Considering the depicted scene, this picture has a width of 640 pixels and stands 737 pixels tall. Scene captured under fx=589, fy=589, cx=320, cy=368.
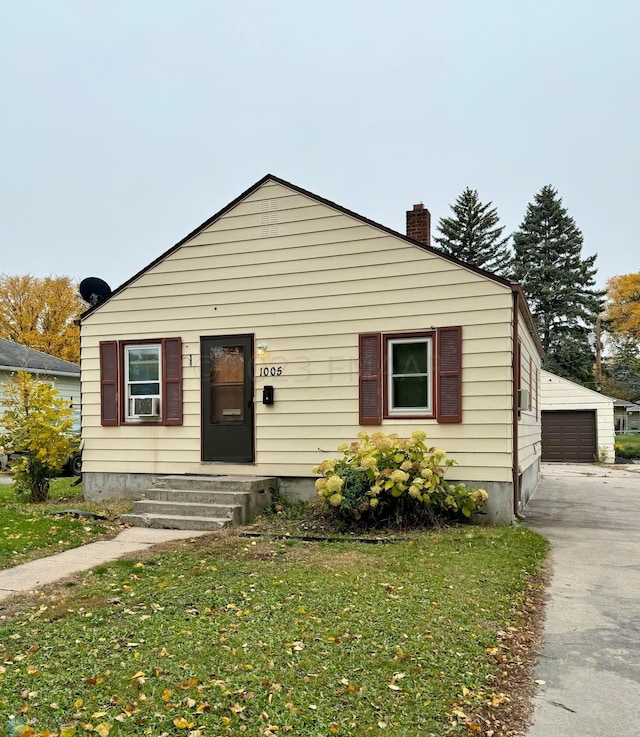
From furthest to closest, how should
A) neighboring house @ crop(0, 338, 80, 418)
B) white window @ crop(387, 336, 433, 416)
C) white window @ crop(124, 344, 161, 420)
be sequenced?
neighboring house @ crop(0, 338, 80, 418), white window @ crop(124, 344, 161, 420), white window @ crop(387, 336, 433, 416)

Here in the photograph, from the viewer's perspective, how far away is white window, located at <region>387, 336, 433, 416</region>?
8164 mm

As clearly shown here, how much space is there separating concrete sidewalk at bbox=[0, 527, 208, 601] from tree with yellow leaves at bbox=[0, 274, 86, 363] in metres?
26.4

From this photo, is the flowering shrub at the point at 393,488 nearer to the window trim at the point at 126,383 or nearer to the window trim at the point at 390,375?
the window trim at the point at 390,375

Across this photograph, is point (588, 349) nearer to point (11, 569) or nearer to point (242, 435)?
point (242, 435)

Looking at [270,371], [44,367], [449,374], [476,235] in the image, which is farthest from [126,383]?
[476,235]

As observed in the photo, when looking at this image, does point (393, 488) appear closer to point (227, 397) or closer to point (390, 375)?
point (390, 375)

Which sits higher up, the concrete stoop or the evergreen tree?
the evergreen tree

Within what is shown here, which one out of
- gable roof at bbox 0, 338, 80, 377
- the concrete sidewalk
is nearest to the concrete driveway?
the concrete sidewalk

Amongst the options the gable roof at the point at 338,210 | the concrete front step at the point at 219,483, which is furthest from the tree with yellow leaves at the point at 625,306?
the concrete front step at the point at 219,483

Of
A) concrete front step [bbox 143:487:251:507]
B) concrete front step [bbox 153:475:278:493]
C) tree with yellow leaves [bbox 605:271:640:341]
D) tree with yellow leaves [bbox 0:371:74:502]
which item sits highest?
tree with yellow leaves [bbox 605:271:640:341]

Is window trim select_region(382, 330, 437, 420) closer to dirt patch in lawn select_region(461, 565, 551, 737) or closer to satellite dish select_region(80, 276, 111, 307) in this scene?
dirt patch in lawn select_region(461, 565, 551, 737)

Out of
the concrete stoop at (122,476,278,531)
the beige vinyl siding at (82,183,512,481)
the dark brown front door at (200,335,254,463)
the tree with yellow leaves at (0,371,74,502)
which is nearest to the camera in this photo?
the concrete stoop at (122,476,278,531)

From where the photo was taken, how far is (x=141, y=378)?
9.79 m

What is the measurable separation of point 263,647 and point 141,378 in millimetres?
6973
